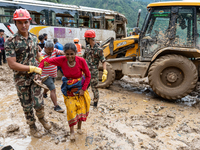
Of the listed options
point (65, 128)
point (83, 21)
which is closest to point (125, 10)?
point (83, 21)

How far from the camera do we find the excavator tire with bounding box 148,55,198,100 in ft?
14.0

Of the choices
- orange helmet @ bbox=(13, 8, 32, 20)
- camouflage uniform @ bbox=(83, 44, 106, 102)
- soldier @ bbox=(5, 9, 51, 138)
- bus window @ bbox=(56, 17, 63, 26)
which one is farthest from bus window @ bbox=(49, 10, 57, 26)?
orange helmet @ bbox=(13, 8, 32, 20)

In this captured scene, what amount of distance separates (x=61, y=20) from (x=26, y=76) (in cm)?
760

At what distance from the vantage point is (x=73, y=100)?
243cm

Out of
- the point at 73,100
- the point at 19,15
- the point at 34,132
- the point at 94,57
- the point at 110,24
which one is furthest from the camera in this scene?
the point at 110,24

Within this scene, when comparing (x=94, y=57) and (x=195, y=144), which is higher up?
(x=94, y=57)

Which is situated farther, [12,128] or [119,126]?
[119,126]

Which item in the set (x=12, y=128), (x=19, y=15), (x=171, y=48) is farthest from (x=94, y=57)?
(x=171, y=48)

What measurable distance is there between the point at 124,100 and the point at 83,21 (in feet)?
22.5

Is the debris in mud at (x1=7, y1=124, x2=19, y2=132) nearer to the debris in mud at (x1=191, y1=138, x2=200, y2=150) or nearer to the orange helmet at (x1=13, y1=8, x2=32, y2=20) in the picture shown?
the orange helmet at (x1=13, y1=8, x2=32, y2=20)

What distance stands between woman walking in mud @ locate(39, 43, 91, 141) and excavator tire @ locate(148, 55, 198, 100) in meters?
2.67

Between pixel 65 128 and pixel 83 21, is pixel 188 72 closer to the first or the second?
pixel 65 128

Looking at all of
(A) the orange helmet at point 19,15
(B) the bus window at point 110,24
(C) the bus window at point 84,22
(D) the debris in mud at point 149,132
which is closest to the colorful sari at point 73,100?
(A) the orange helmet at point 19,15

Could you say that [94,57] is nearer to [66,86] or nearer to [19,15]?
[66,86]
